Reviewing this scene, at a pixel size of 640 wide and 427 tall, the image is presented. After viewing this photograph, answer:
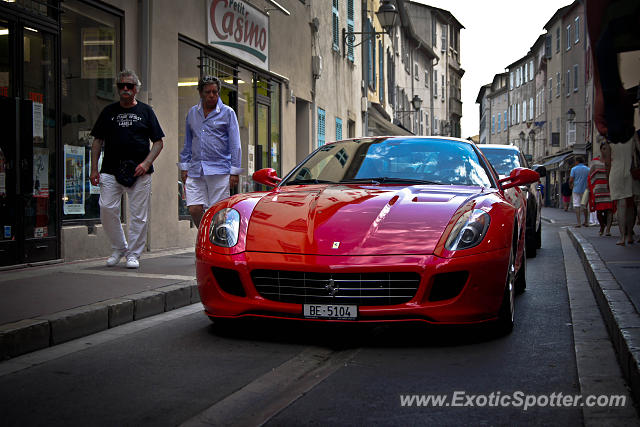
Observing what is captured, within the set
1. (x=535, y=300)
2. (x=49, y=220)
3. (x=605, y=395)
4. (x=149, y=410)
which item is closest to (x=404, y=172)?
(x=535, y=300)

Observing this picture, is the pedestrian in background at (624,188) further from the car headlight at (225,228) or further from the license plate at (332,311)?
the license plate at (332,311)

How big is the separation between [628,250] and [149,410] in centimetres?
812

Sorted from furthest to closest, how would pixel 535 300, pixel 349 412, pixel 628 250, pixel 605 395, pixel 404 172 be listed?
pixel 628 250, pixel 535 300, pixel 404 172, pixel 605 395, pixel 349 412

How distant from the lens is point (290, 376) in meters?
3.97

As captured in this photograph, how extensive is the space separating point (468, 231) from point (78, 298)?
283cm

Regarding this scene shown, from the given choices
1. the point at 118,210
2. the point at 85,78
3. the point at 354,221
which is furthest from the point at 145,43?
the point at 354,221

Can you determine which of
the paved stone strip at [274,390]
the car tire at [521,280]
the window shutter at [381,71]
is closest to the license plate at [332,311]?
the paved stone strip at [274,390]

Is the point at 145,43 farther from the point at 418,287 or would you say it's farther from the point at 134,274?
the point at 418,287

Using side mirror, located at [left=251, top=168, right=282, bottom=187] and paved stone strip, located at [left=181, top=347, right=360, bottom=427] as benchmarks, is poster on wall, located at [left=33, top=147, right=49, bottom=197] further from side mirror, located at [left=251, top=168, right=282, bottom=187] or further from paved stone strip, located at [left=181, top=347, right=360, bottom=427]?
paved stone strip, located at [left=181, top=347, right=360, bottom=427]

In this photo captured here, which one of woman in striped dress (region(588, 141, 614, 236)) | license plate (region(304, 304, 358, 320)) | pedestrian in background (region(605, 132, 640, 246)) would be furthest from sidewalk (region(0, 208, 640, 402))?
woman in striped dress (region(588, 141, 614, 236))

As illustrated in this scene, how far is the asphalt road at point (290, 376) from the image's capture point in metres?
3.27

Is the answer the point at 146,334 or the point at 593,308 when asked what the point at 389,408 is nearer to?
the point at 146,334

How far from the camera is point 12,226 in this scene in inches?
313

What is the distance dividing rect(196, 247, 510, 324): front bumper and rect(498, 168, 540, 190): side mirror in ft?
4.36
